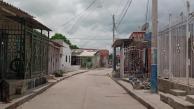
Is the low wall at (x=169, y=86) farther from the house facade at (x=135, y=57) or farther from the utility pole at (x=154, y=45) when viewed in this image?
the house facade at (x=135, y=57)

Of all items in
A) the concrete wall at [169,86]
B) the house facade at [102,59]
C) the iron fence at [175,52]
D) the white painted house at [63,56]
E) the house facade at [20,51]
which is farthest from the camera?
the house facade at [102,59]

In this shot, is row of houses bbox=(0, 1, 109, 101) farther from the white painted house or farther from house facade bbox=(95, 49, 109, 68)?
house facade bbox=(95, 49, 109, 68)

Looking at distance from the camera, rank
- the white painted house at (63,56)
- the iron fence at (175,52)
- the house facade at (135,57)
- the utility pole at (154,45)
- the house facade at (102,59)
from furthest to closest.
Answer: the house facade at (102,59) < the white painted house at (63,56) < the house facade at (135,57) < the utility pole at (154,45) < the iron fence at (175,52)

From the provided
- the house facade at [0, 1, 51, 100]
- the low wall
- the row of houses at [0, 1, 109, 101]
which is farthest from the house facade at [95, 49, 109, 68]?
the low wall

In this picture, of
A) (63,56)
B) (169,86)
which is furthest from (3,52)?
(63,56)

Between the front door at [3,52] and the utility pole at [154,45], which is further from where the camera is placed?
the front door at [3,52]

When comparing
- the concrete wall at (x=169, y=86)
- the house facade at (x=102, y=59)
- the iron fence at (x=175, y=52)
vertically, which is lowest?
the concrete wall at (x=169, y=86)

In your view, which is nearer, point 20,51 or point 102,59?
point 20,51

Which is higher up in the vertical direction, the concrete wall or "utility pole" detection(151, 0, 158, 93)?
"utility pole" detection(151, 0, 158, 93)

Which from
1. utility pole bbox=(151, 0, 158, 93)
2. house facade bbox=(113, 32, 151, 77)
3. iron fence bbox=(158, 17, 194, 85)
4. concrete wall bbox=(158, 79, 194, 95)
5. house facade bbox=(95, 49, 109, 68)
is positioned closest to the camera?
concrete wall bbox=(158, 79, 194, 95)

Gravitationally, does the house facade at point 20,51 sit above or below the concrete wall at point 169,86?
above

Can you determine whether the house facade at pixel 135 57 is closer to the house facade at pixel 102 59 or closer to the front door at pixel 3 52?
the front door at pixel 3 52

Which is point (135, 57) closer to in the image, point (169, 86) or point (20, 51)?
point (20, 51)

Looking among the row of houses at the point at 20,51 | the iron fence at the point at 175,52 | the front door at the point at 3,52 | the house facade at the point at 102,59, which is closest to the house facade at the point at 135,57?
the iron fence at the point at 175,52
